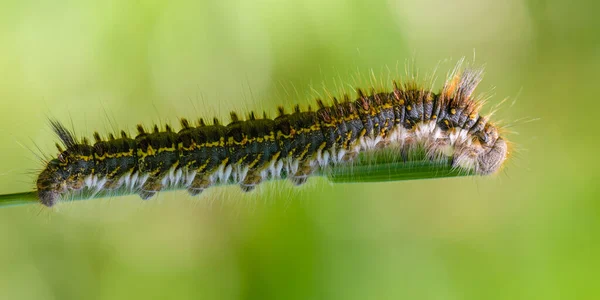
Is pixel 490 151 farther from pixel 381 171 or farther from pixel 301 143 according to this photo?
pixel 301 143

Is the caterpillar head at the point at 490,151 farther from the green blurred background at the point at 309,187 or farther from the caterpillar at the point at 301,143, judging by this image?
the green blurred background at the point at 309,187

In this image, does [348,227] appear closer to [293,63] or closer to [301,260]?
[301,260]

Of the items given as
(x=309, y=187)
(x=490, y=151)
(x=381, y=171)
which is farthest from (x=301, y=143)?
(x=309, y=187)

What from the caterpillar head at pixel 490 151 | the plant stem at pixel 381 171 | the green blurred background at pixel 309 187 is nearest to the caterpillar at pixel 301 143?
the caterpillar head at pixel 490 151

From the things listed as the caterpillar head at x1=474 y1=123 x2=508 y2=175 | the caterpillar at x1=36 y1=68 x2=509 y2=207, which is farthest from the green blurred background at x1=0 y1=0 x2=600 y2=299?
the caterpillar head at x1=474 y1=123 x2=508 y2=175

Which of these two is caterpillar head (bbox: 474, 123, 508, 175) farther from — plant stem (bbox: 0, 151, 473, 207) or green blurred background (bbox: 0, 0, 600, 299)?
green blurred background (bbox: 0, 0, 600, 299)

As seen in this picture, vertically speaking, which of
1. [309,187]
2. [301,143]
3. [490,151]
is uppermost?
[301,143]
